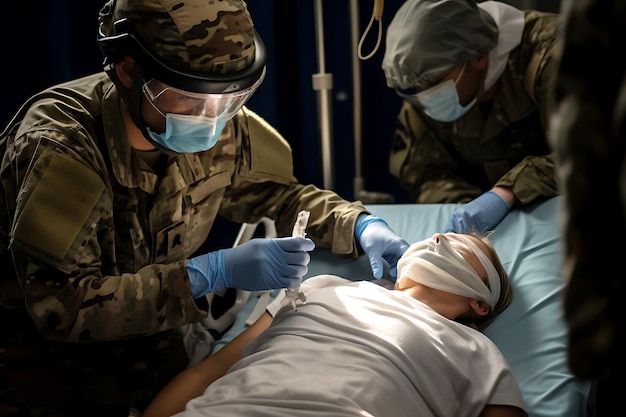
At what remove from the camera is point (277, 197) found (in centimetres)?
236

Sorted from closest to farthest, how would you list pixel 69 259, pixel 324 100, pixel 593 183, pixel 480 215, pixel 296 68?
pixel 593 183, pixel 69 259, pixel 480 215, pixel 324 100, pixel 296 68

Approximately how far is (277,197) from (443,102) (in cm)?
70

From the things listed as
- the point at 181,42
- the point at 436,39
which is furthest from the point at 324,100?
the point at 181,42

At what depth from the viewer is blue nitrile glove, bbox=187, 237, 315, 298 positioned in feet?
6.33

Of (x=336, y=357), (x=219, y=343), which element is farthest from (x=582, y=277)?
(x=219, y=343)

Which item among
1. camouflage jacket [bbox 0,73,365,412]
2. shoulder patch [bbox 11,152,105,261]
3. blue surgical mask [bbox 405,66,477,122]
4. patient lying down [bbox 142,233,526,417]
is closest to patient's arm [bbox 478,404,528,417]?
patient lying down [bbox 142,233,526,417]

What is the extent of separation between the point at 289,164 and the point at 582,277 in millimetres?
1762

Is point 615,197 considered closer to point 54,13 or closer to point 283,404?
point 283,404

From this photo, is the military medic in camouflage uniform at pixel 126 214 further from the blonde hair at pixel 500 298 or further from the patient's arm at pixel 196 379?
the blonde hair at pixel 500 298

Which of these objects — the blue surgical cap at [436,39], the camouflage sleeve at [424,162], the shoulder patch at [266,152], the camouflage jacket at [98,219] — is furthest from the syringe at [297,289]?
the camouflage sleeve at [424,162]

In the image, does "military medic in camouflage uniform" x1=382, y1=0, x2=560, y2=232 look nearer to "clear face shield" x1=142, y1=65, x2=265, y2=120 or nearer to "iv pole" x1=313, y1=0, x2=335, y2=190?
"iv pole" x1=313, y1=0, x2=335, y2=190

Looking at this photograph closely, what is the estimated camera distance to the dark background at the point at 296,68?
9.85 feet

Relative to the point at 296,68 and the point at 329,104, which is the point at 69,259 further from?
the point at 296,68

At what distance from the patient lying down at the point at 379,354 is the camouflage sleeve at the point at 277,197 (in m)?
0.29
